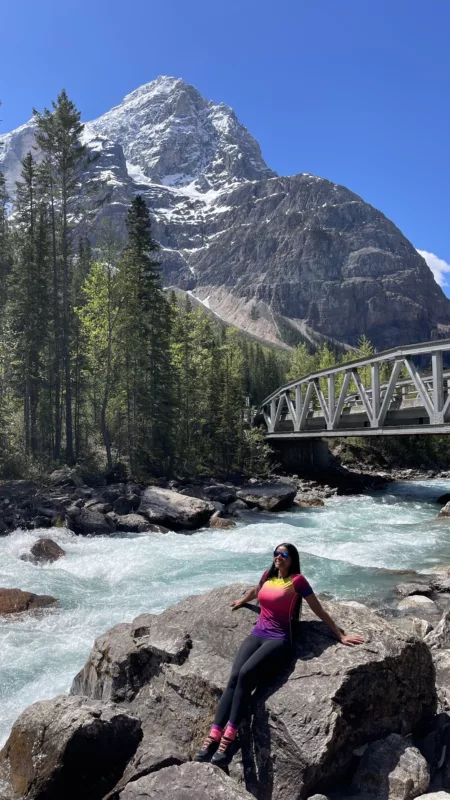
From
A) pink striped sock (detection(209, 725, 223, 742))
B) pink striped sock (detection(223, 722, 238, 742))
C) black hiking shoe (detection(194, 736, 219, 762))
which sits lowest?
black hiking shoe (detection(194, 736, 219, 762))

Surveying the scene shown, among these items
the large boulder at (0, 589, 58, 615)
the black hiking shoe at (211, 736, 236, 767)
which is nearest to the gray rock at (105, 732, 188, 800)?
the black hiking shoe at (211, 736, 236, 767)

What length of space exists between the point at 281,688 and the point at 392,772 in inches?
43.2

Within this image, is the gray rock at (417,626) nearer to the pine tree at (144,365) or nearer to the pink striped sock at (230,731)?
the pink striped sock at (230,731)

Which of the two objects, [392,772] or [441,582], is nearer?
[392,772]

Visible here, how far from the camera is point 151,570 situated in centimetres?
1349

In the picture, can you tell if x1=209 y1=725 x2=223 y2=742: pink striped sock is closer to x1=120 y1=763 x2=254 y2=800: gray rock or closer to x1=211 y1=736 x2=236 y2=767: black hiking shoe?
x1=211 y1=736 x2=236 y2=767: black hiking shoe

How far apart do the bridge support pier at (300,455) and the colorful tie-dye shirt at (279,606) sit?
32.0 meters

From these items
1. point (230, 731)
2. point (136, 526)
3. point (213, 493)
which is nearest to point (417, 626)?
point (230, 731)

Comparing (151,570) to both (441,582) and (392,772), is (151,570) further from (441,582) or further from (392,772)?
(392,772)

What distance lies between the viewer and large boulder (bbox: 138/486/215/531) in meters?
19.8

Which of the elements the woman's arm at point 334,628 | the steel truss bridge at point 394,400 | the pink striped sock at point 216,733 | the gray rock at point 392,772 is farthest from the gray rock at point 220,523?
the gray rock at point 392,772

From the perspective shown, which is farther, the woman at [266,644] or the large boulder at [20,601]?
the large boulder at [20,601]

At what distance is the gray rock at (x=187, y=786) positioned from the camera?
4.11 meters

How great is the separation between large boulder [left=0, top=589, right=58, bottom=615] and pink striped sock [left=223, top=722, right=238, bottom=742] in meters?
6.81
